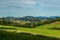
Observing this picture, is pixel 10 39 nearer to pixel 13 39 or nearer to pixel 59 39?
pixel 13 39

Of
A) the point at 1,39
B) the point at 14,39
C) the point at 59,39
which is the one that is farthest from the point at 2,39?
the point at 59,39

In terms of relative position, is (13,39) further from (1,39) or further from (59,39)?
(59,39)

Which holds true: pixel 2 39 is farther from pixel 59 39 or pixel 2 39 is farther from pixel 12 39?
pixel 59 39

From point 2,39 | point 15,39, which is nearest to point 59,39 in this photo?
point 15,39

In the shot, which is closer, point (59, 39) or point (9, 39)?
point (9, 39)

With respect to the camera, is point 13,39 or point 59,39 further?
point 59,39

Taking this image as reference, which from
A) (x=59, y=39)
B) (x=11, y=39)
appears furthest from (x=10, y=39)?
(x=59, y=39)

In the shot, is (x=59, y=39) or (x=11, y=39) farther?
(x=59, y=39)
